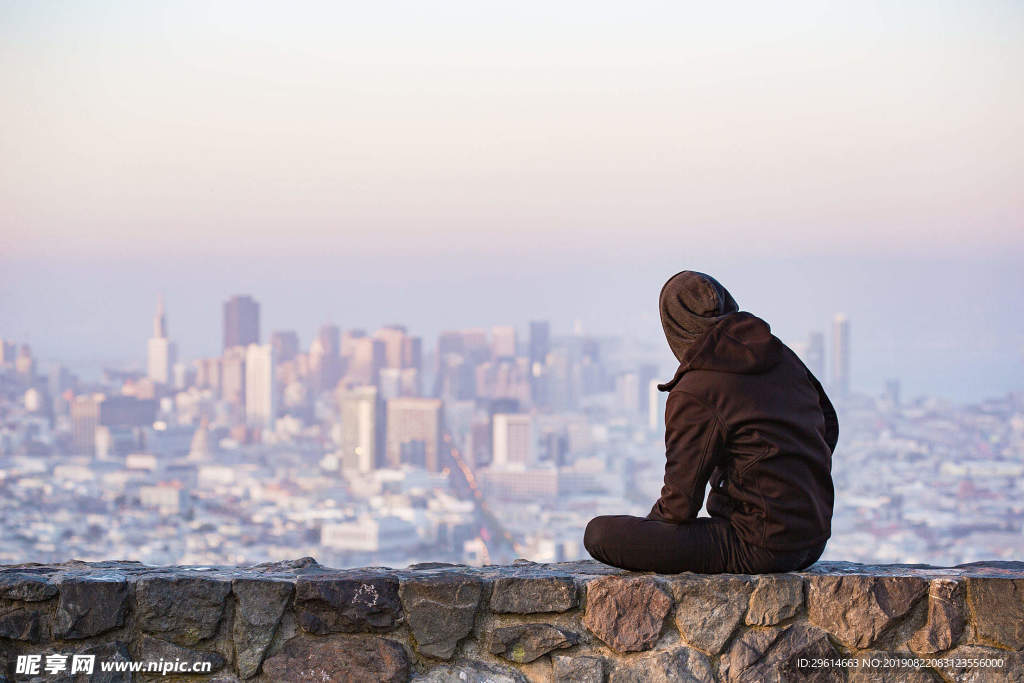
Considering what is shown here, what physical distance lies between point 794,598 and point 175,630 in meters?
1.46

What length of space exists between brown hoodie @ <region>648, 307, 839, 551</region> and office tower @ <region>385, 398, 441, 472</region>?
53630 millimetres

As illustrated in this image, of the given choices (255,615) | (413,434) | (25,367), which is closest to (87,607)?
(255,615)

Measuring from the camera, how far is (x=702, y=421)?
2.53m

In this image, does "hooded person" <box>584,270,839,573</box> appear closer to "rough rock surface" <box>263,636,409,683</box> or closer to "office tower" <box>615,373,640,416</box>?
"rough rock surface" <box>263,636,409,683</box>

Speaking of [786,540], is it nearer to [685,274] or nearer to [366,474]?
[685,274]

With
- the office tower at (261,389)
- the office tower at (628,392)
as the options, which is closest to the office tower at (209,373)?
the office tower at (261,389)

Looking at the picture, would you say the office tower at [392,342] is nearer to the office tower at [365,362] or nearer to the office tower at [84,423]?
the office tower at [365,362]

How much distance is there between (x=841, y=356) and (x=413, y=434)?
23827mm

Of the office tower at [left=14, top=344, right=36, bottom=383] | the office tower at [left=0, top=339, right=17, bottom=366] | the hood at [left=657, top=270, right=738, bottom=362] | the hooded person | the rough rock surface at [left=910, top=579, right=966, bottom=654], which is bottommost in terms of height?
the office tower at [left=14, top=344, right=36, bottom=383]

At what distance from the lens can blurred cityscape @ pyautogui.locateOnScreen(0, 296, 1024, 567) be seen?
4191 cm

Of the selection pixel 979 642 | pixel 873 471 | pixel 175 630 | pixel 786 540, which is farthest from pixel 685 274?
pixel 873 471

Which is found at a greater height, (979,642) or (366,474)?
(979,642)

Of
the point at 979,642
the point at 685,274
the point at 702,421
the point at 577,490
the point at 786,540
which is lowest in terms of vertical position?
the point at 577,490

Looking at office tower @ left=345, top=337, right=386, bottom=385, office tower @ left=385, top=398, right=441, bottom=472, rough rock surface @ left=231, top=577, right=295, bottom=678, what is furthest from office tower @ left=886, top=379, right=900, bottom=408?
rough rock surface @ left=231, top=577, right=295, bottom=678
